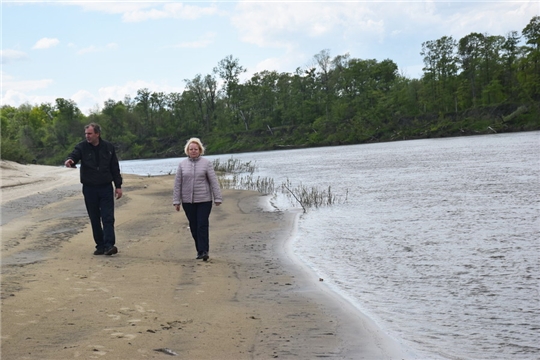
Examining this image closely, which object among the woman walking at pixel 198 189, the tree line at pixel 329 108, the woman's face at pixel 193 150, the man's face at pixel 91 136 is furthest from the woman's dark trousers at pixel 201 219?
the tree line at pixel 329 108

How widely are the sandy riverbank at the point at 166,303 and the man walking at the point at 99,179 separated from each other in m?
0.40

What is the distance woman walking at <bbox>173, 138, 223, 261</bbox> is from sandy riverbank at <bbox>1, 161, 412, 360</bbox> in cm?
49

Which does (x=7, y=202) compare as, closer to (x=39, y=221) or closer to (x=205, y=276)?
(x=39, y=221)

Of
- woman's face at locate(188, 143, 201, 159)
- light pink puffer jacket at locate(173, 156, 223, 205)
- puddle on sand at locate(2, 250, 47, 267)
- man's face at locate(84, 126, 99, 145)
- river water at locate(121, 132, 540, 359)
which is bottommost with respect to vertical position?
river water at locate(121, 132, 540, 359)

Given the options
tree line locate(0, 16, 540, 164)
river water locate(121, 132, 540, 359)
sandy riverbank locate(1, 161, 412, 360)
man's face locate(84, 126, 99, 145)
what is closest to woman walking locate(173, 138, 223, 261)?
sandy riverbank locate(1, 161, 412, 360)

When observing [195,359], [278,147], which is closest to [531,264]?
[195,359]

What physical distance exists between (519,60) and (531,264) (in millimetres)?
86999

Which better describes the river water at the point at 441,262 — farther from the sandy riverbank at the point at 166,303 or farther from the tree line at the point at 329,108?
the tree line at the point at 329,108

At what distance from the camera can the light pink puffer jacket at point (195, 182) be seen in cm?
928

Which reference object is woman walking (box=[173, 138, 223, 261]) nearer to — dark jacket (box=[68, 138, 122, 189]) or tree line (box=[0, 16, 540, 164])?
dark jacket (box=[68, 138, 122, 189])

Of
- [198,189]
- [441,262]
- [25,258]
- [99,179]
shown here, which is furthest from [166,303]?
[441,262]

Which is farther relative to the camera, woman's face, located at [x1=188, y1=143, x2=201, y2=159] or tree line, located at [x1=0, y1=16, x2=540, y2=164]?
tree line, located at [x1=0, y1=16, x2=540, y2=164]

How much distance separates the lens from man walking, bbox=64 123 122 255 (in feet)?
30.4

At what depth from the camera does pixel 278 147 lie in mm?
104438
